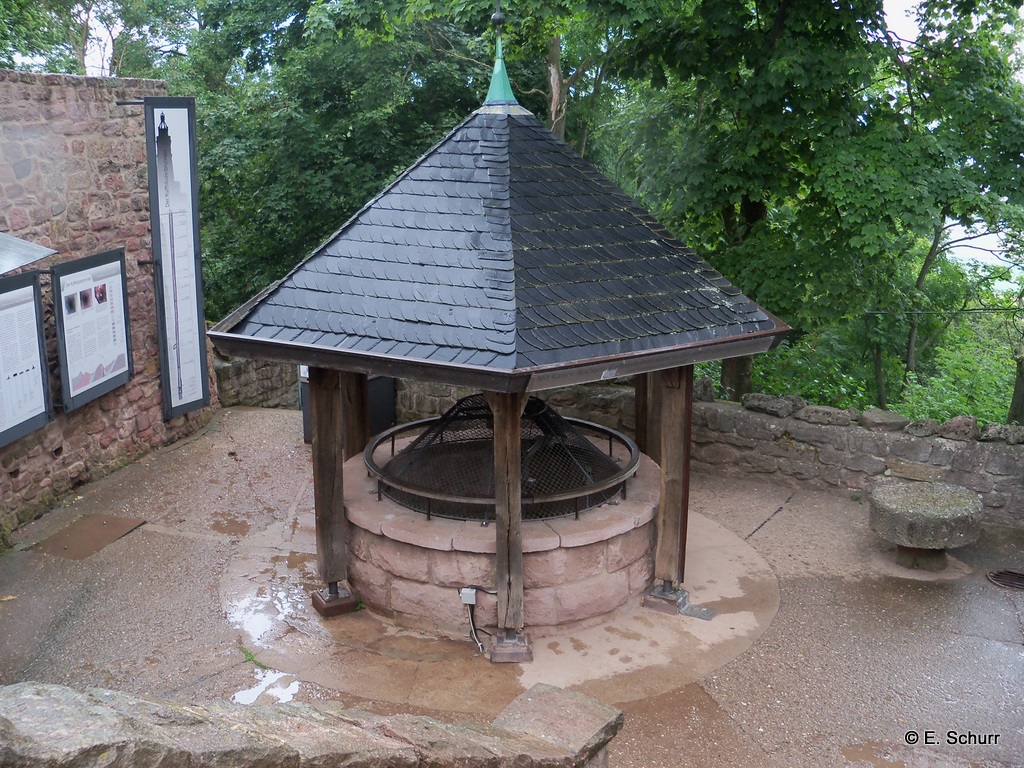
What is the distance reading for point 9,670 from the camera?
5918 mm

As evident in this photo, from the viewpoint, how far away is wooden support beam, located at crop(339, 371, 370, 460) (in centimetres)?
802

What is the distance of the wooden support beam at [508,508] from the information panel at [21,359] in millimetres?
4224

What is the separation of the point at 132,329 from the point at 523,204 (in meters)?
5.28

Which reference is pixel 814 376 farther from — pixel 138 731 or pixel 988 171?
pixel 138 731

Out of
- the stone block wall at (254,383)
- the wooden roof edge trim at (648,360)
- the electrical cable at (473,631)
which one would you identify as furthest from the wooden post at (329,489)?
the stone block wall at (254,383)

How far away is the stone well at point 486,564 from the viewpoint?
627 cm

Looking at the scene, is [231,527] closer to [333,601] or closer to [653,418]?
[333,601]

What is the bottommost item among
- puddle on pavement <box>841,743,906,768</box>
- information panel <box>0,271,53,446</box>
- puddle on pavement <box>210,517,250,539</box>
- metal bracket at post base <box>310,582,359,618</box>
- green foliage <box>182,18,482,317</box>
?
puddle on pavement <box>841,743,906,768</box>

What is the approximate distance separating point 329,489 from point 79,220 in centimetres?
410

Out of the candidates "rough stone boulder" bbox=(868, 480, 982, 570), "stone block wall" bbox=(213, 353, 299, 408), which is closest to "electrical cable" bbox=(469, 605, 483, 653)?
"rough stone boulder" bbox=(868, 480, 982, 570)

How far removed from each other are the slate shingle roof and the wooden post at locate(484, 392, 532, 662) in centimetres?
53

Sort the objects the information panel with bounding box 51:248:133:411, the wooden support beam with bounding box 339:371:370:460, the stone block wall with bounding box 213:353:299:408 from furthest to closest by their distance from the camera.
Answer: the stone block wall with bounding box 213:353:299:408 → the information panel with bounding box 51:248:133:411 → the wooden support beam with bounding box 339:371:370:460

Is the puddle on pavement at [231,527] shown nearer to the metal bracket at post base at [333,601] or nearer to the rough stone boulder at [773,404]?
the metal bracket at post base at [333,601]

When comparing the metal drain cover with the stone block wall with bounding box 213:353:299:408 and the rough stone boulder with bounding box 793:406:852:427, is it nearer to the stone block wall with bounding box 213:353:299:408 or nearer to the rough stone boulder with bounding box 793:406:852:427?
the rough stone boulder with bounding box 793:406:852:427
